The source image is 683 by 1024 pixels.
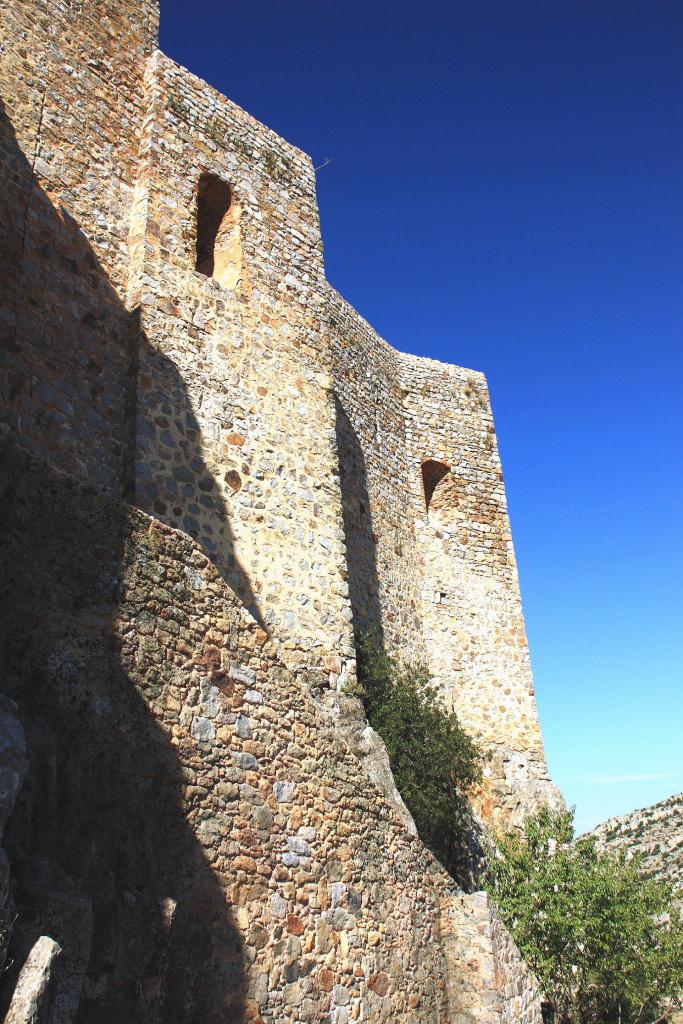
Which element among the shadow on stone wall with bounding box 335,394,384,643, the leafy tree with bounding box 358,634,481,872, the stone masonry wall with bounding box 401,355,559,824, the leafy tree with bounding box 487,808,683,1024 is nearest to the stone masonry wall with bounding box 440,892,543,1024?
the leafy tree with bounding box 487,808,683,1024

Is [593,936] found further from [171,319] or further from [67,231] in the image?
[67,231]

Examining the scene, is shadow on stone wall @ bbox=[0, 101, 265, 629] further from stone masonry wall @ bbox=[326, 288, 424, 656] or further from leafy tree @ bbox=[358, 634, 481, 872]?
stone masonry wall @ bbox=[326, 288, 424, 656]

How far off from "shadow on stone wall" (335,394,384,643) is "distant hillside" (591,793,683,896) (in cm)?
671

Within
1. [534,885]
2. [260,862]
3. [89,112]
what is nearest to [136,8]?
[89,112]

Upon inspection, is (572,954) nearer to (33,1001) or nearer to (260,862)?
(260,862)

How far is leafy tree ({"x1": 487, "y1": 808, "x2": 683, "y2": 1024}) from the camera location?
8.78 metres

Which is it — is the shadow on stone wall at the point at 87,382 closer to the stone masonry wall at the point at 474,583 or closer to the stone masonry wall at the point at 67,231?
the stone masonry wall at the point at 67,231

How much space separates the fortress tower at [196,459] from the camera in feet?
16.6

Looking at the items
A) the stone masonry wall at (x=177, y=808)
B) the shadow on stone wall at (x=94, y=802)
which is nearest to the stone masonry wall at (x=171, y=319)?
the stone masonry wall at (x=177, y=808)

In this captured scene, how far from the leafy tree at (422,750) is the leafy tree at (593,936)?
3.27 ft

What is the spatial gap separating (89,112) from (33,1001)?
8515mm

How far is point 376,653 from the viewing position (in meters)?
10.5

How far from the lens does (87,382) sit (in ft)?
24.8

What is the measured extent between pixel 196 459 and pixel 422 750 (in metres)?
4.45
